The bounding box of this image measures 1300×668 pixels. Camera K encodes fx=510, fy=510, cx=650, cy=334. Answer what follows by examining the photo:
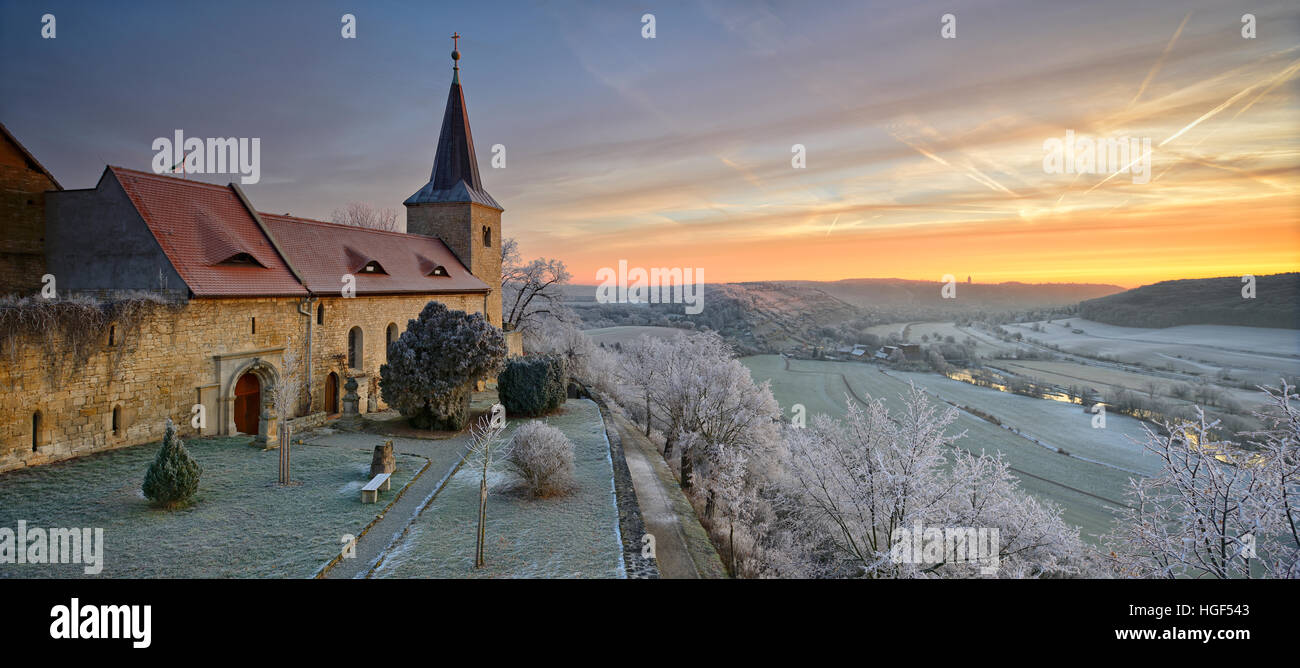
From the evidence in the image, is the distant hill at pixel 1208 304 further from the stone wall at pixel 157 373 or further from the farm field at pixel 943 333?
the stone wall at pixel 157 373

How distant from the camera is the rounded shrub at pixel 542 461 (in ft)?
40.0

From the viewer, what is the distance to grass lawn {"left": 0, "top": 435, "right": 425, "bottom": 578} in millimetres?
8234

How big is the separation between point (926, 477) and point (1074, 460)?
15.0m

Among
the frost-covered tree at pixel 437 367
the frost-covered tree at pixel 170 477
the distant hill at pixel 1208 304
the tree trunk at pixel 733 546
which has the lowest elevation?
the tree trunk at pixel 733 546

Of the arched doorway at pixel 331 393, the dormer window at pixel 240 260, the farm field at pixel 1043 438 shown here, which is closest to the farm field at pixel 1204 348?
the farm field at pixel 1043 438

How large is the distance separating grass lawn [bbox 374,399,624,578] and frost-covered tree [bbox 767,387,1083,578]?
5.30 meters

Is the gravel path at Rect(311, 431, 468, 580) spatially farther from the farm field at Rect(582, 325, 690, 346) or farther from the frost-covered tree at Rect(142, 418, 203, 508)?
the farm field at Rect(582, 325, 690, 346)

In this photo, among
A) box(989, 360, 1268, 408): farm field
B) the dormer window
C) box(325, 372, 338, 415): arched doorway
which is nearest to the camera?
the dormer window

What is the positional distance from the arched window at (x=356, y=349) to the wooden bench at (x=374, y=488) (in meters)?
10.1

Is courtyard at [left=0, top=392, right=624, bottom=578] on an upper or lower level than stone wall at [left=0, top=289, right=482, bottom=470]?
lower

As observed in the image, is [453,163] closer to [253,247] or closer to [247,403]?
[253,247]

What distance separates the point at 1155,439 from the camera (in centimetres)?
804

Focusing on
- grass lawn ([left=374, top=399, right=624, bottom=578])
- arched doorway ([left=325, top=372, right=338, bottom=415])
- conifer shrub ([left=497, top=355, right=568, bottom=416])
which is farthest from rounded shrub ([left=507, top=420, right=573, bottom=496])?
arched doorway ([left=325, top=372, right=338, bottom=415])

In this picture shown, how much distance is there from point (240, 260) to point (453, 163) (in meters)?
15.1
